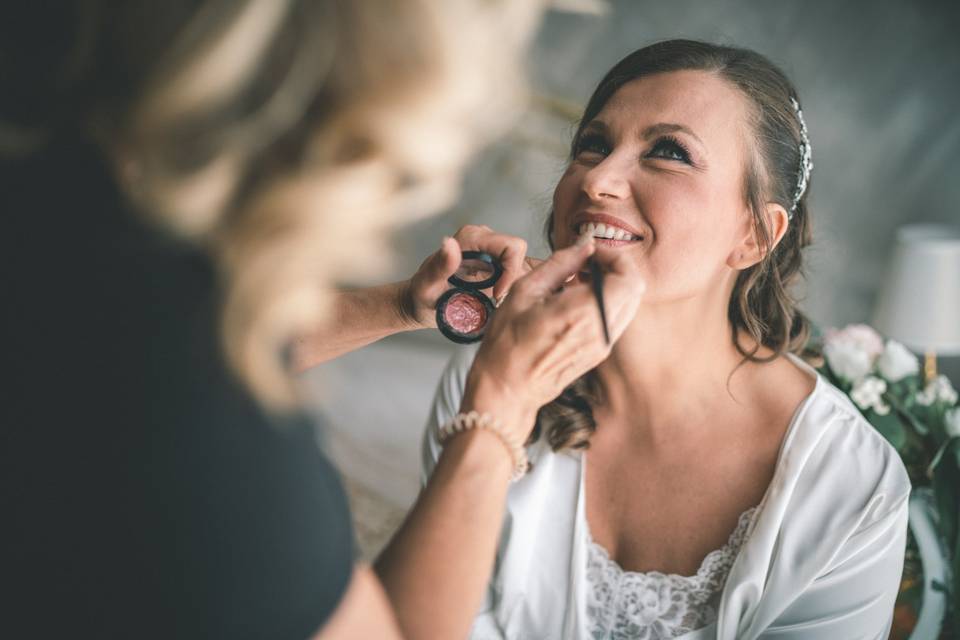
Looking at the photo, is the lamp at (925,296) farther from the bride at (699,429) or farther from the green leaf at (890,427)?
the bride at (699,429)

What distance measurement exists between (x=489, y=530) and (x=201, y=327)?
0.38 metres

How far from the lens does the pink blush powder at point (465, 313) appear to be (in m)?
1.12

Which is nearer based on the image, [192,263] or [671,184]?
[192,263]

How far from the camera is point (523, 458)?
0.84 metres

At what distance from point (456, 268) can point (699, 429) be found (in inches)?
24.9

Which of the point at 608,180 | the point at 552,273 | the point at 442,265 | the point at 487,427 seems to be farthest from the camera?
the point at 608,180

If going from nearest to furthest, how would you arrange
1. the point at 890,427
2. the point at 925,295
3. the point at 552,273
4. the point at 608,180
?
the point at 552,273 → the point at 608,180 → the point at 890,427 → the point at 925,295

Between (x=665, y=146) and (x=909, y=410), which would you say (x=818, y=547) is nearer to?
(x=909, y=410)

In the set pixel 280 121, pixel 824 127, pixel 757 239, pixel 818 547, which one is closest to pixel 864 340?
pixel 757 239

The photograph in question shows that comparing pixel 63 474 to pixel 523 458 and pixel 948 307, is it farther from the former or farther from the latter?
pixel 948 307

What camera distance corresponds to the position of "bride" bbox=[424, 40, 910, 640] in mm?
1236

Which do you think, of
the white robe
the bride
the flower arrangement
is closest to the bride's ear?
the bride

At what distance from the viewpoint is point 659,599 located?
131 cm

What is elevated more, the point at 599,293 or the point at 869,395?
the point at 599,293
